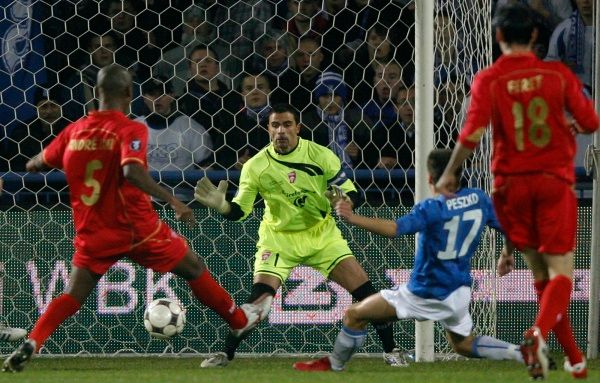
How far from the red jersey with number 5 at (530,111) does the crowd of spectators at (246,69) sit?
2743 mm

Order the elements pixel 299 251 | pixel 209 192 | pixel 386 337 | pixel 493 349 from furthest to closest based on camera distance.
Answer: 1. pixel 299 251
2. pixel 386 337
3. pixel 209 192
4. pixel 493 349

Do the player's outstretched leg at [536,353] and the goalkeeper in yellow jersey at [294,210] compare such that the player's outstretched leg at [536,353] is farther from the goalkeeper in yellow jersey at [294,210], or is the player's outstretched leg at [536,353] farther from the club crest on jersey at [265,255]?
the club crest on jersey at [265,255]

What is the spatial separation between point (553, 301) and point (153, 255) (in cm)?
232

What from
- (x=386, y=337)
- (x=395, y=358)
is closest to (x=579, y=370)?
(x=395, y=358)

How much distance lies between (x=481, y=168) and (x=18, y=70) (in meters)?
3.33

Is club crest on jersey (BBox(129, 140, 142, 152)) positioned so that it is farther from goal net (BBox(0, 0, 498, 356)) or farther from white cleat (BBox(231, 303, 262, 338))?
goal net (BBox(0, 0, 498, 356))

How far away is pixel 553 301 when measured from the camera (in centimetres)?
622

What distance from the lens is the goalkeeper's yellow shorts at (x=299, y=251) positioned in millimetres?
8219

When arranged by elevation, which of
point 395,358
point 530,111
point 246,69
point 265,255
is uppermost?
point 246,69

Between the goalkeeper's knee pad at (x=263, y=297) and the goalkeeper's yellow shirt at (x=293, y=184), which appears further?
the goalkeeper's yellow shirt at (x=293, y=184)

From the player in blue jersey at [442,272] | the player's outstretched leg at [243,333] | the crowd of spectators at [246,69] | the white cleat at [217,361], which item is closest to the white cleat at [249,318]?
the player's outstretched leg at [243,333]

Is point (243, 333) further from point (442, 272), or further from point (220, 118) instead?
point (220, 118)

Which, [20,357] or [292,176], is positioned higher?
[292,176]

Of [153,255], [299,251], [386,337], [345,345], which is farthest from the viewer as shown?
[299,251]
